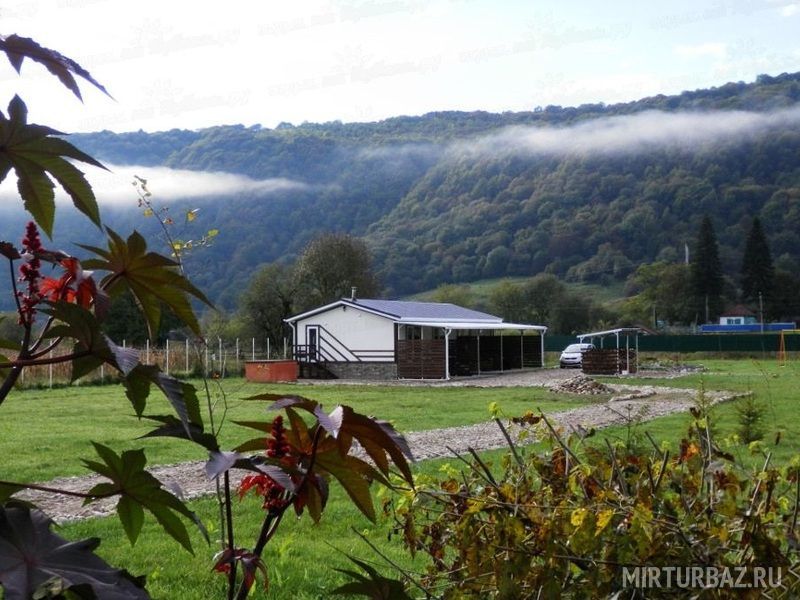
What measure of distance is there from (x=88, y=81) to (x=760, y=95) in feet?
A: 536

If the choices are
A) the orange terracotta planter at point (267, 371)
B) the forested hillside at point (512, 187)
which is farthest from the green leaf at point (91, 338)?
the forested hillside at point (512, 187)

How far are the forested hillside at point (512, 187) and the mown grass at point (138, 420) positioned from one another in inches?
1524

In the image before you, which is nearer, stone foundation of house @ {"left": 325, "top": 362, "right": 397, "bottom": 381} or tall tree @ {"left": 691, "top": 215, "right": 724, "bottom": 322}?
stone foundation of house @ {"left": 325, "top": 362, "right": 397, "bottom": 381}

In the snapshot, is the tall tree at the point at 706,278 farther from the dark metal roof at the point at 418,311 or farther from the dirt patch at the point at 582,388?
the dirt patch at the point at 582,388

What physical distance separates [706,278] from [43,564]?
255 feet

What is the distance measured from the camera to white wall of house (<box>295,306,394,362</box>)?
98.0 feet

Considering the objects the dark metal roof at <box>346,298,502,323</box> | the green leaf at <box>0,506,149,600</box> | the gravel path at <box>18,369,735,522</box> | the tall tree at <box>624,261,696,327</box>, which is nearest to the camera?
the green leaf at <box>0,506,149,600</box>

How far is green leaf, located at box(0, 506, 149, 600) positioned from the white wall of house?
28.6 meters

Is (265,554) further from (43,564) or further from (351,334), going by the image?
(351,334)

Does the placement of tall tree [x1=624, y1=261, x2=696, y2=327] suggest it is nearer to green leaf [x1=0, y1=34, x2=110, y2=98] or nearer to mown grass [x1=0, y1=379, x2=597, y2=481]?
mown grass [x1=0, y1=379, x2=597, y2=481]

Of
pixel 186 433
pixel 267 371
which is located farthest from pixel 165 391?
pixel 267 371

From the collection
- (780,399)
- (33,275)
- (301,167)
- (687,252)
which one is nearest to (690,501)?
(33,275)

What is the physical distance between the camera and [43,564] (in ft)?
2.52

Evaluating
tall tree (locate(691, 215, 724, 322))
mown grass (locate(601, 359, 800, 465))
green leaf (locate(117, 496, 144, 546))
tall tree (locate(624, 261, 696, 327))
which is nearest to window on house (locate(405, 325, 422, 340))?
mown grass (locate(601, 359, 800, 465))
